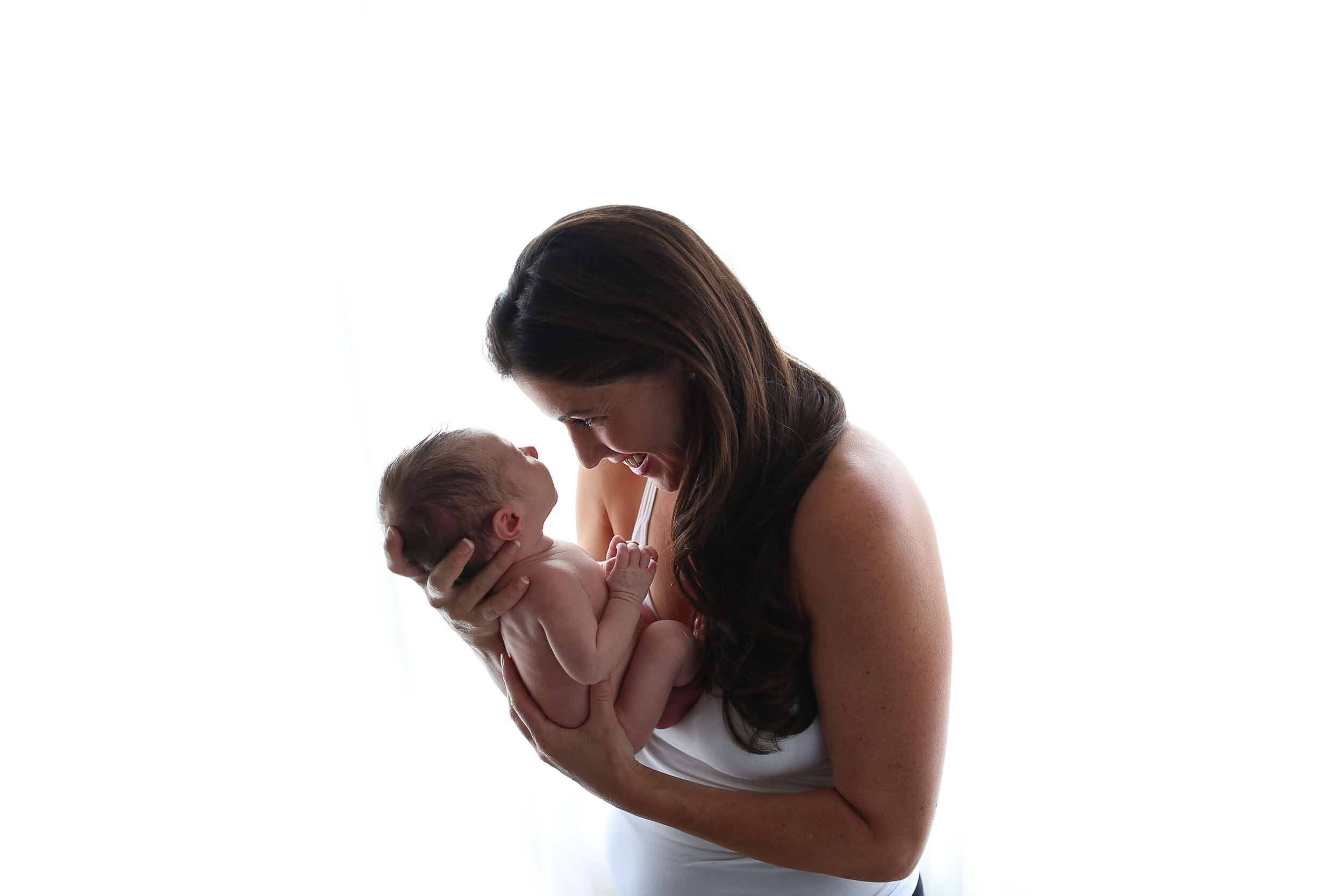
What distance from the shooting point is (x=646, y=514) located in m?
1.45

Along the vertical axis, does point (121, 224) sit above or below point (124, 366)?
above

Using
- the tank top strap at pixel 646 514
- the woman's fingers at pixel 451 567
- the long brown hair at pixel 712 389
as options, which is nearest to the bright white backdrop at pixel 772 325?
the tank top strap at pixel 646 514

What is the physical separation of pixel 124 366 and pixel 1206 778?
2404 mm

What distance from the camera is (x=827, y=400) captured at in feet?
4.04

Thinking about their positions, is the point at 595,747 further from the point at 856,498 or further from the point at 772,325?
the point at 772,325

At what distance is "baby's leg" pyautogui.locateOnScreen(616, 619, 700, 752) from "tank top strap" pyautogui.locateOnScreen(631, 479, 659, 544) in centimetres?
22

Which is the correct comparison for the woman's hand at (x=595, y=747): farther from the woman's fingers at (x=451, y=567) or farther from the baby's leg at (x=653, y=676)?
the woman's fingers at (x=451, y=567)

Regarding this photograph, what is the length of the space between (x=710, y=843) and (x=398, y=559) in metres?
0.67

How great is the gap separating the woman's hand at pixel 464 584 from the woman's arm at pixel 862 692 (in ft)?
1.02

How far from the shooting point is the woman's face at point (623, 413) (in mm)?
1107

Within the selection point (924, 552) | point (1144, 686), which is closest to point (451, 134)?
Answer: point (924, 552)

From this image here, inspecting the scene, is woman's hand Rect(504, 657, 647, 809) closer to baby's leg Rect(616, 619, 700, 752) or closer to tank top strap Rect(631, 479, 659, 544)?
baby's leg Rect(616, 619, 700, 752)

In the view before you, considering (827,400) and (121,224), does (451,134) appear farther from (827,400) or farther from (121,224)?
(827,400)

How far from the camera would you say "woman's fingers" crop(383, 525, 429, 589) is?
120 centimetres
